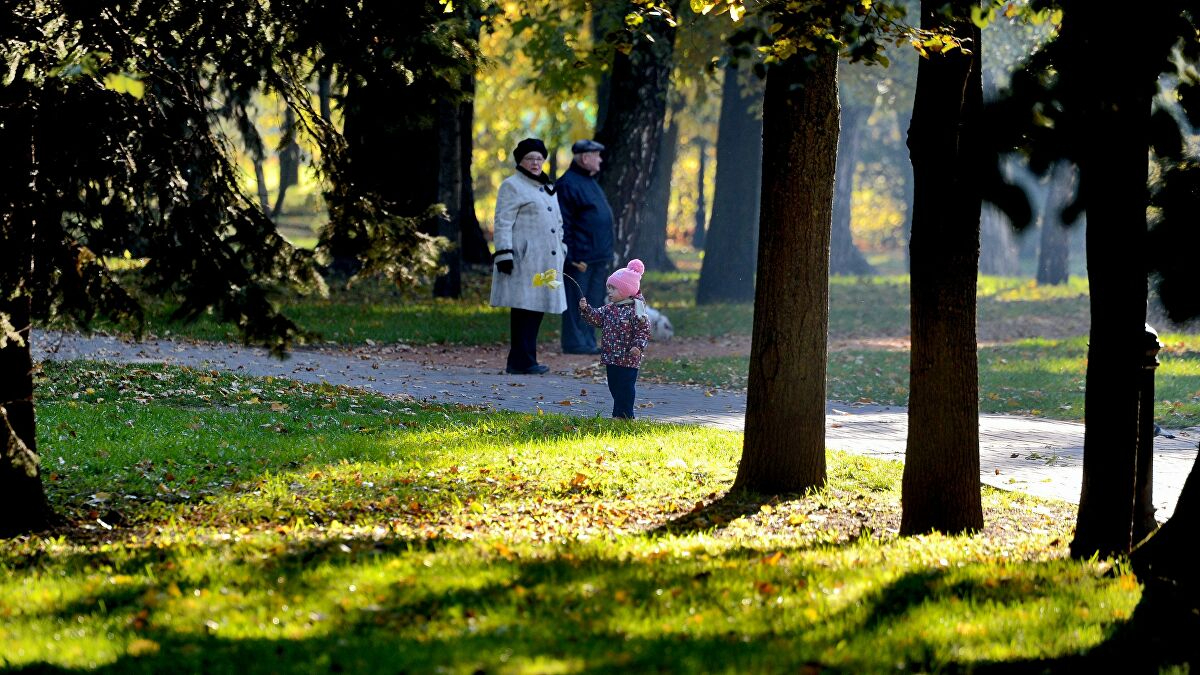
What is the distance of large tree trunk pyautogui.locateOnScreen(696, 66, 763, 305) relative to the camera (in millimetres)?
24359

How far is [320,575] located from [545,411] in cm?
668

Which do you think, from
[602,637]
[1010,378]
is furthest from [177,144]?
[1010,378]

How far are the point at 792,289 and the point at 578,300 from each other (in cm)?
795

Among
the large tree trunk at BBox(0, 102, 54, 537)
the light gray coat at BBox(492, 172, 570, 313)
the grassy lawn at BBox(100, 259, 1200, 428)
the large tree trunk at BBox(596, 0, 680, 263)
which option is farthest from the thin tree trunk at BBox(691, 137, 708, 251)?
the large tree trunk at BBox(0, 102, 54, 537)

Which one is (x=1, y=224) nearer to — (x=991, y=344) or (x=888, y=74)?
(x=991, y=344)

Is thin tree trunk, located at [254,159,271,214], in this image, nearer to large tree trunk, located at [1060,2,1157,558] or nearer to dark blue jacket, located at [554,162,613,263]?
dark blue jacket, located at [554,162,613,263]

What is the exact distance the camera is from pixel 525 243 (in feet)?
47.2

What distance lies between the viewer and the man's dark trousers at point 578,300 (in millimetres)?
15783

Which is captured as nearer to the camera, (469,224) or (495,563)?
(495,563)

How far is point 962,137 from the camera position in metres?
7.41

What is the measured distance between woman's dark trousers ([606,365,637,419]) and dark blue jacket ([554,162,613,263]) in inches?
166

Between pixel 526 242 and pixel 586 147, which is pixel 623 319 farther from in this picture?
pixel 586 147

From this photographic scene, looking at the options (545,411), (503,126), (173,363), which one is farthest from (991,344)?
(503,126)

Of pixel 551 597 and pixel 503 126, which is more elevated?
pixel 503 126
